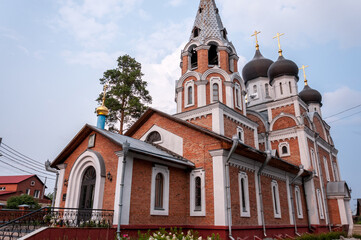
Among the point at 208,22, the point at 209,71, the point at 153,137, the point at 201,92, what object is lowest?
the point at 153,137

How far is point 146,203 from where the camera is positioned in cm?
931

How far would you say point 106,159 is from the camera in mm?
9938

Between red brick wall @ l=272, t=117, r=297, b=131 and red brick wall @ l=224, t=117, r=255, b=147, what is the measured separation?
4.09 meters

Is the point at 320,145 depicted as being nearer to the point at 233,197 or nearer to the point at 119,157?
the point at 233,197

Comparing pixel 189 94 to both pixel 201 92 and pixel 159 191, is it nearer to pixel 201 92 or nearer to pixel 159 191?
pixel 201 92

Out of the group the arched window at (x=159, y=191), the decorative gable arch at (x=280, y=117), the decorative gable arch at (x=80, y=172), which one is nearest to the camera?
the decorative gable arch at (x=80, y=172)

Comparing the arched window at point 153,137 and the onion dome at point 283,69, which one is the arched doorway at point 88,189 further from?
the onion dome at point 283,69

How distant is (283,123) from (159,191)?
11196mm

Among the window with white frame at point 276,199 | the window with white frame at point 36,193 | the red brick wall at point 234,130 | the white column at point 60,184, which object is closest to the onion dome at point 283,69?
the red brick wall at point 234,130

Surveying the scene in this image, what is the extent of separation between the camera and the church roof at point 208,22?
51.5 feet

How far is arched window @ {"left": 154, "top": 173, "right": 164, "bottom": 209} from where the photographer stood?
9.88 m

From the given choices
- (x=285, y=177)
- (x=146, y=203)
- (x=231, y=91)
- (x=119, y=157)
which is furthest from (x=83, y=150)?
(x=285, y=177)

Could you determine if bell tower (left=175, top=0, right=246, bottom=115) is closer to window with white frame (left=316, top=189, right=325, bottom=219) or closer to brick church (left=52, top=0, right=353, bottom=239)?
brick church (left=52, top=0, right=353, bottom=239)

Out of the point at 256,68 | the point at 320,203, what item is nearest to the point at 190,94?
the point at 320,203
